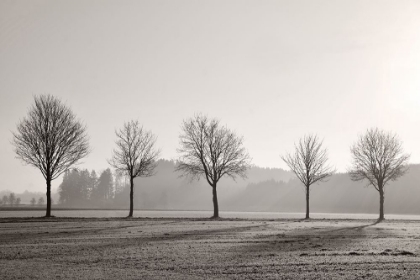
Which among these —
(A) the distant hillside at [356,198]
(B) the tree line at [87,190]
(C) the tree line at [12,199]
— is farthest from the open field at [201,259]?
(C) the tree line at [12,199]

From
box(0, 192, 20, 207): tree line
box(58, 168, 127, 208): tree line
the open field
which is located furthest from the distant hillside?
the open field

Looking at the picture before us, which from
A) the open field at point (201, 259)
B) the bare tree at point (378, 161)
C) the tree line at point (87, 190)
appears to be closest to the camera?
the open field at point (201, 259)

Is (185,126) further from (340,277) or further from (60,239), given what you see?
(340,277)

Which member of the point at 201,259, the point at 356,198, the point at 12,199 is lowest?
the point at 12,199

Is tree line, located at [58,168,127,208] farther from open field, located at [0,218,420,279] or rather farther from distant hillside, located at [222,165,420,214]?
open field, located at [0,218,420,279]

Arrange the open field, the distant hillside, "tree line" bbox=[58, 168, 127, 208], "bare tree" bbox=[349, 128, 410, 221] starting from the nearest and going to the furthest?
the open field
"bare tree" bbox=[349, 128, 410, 221]
the distant hillside
"tree line" bbox=[58, 168, 127, 208]

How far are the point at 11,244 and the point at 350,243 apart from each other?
17.0 metres

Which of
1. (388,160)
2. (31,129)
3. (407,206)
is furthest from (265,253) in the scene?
(407,206)

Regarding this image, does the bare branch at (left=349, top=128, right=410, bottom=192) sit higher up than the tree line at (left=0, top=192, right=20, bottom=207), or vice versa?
the bare branch at (left=349, top=128, right=410, bottom=192)

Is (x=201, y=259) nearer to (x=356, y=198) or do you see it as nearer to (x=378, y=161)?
(x=378, y=161)

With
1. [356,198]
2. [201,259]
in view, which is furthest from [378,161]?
[356,198]

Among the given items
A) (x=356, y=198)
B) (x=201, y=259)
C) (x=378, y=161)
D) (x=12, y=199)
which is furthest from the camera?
(x=356, y=198)

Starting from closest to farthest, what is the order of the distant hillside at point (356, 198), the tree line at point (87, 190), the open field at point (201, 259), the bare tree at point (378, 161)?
the open field at point (201, 259) < the bare tree at point (378, 161) < the distant hillside at point (356, 198) < the tree line at point (87, 190)

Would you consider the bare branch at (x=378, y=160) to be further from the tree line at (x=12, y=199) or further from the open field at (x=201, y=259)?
the tree line at (x=12, y=199)
